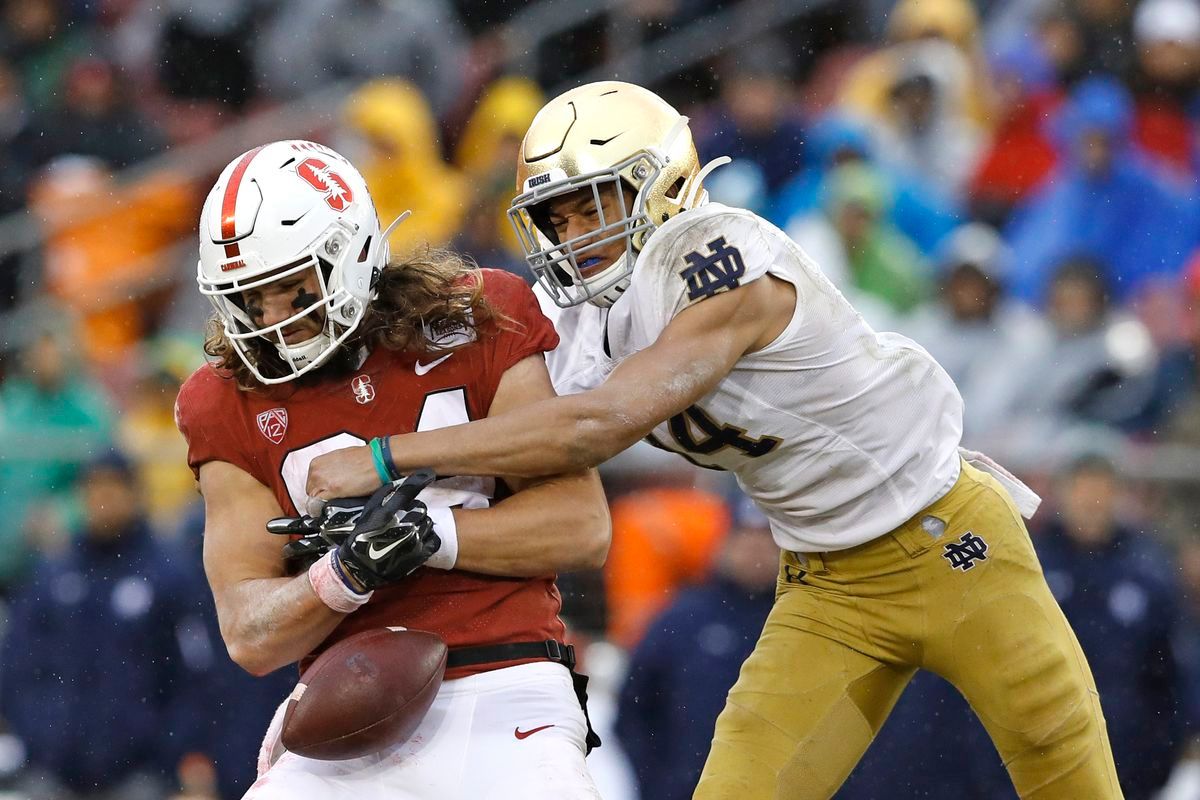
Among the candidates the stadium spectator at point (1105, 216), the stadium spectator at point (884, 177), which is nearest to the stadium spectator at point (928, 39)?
the stadium spectator at point (884, 177)

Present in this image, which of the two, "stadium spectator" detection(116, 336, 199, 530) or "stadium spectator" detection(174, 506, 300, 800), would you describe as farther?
"stadium spectator" detection(116, 336, 199, 530)

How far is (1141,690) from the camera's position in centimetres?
594

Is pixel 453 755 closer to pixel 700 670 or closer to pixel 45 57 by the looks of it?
pixel 700 670

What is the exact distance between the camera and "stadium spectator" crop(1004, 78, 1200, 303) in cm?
753

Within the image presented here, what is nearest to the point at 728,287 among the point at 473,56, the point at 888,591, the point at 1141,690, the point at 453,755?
the point at 888,591

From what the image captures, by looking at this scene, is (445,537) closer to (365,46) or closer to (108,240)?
(108,240)

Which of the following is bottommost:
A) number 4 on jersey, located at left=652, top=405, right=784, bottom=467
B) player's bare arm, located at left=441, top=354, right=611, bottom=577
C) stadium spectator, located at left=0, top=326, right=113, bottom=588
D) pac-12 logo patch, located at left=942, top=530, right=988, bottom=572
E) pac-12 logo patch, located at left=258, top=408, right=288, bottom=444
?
stadium spectator, located at left=0, top=326, right=113, bottom=588

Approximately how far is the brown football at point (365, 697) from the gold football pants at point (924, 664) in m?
0.87

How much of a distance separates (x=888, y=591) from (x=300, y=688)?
1.40 meters

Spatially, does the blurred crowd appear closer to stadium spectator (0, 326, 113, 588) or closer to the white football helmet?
stadium spectator (0, 326, 113, 588)

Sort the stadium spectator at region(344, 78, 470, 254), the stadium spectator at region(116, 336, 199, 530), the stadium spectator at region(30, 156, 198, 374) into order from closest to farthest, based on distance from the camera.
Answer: the stadium spectator at region(116, 336, 199, 530) → the stadium spectator at region(344, 78, 470, 254) → the stadium spectator at region(30, 156, 198, 374)

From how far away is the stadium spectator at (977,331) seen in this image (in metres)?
7.01

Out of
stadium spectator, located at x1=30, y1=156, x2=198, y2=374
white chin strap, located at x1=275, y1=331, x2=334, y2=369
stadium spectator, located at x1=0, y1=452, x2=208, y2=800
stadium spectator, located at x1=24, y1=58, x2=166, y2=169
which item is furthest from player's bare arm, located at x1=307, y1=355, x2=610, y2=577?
stadium spectator, located at x1=24, y1=58, x2=166, y2=169

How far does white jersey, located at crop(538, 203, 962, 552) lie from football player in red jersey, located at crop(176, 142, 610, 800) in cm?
32
